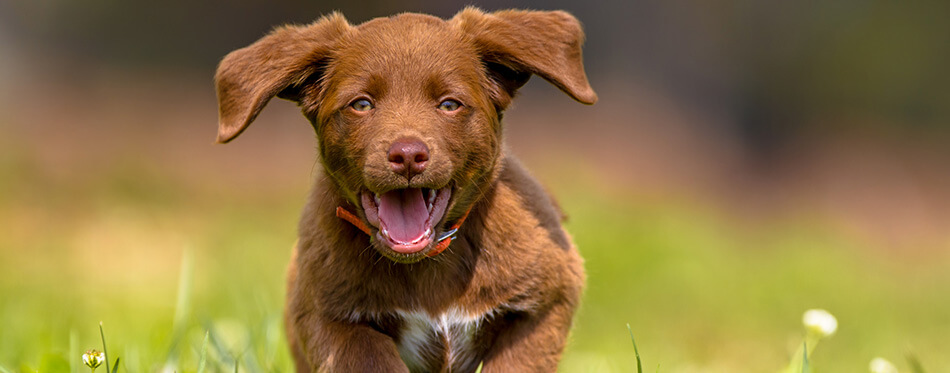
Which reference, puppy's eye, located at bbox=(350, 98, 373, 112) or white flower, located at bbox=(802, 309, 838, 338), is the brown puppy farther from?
white flower, located at bbox=(802, 309, 838, 338)

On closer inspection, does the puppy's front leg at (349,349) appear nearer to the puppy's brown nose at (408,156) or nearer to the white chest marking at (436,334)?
the white chest marking at (436,334)

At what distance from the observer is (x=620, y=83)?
11.6 meters

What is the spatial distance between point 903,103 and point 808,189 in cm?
187

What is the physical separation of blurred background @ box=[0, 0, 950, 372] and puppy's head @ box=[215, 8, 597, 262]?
6.03ft

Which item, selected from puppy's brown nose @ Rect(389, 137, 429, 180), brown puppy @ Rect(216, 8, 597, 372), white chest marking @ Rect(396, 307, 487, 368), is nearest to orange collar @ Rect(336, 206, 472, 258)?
brown puppy @ Rect(216, 8, 597, 372)

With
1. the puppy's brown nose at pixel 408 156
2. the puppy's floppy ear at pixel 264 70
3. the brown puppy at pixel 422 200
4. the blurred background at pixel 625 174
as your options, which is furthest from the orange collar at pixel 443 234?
the blurred background at pixel 625 174

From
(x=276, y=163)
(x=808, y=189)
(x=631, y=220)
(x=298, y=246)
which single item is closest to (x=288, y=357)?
(x=298, y=246)

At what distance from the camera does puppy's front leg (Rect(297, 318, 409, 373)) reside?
3652 millimetres

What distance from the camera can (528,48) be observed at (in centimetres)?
381

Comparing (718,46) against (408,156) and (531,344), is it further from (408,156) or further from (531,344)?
(408,156)

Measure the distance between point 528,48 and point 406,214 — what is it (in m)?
0.71

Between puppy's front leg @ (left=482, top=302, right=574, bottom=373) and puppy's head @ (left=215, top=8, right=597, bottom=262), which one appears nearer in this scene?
puppy's head @ (left=215, top=8, right=597, bottom=262)

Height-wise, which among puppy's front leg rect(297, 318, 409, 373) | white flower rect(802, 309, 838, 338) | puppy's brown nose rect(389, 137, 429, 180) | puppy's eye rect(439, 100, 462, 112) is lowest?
white flower rect(802, 309, 838, 338)

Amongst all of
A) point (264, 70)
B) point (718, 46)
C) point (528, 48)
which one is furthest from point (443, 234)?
point (718, 46)
